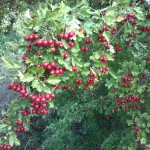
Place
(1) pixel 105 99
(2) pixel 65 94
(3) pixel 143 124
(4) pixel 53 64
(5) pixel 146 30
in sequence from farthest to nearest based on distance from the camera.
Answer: (2) pixel 65 94, (1) pixel 105 99, (3) pixel 143 124, (5) pixel 146 30, (4) pixel 53 64

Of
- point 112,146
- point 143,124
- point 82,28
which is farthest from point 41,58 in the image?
point 112,146

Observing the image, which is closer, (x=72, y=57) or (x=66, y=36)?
(x=66, y=36)

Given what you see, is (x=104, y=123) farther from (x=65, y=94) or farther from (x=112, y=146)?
(x=112, y=146)

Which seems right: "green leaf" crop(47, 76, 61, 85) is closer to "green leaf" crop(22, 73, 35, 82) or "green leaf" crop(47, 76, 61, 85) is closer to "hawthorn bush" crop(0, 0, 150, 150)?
"hawthorn bush" crop(0, 0, 150, 150)

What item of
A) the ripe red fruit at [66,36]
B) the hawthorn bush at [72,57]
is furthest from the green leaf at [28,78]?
the ripe red fruit at [66,36]

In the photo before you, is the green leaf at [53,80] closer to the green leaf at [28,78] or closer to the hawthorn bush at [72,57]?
the hawthorn bush at [72,57]

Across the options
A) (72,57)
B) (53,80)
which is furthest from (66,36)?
(53,80)

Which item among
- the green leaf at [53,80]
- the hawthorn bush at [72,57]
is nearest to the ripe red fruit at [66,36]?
the hawthorn bush at [72,57]

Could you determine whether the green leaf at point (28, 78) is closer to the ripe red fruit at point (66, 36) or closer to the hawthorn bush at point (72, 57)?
the hawthorn bush at point (72, 57)

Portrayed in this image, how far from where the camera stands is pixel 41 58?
2662 millimetres

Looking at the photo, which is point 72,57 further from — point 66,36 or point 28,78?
point 28,78

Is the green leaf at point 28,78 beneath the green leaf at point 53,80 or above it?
above

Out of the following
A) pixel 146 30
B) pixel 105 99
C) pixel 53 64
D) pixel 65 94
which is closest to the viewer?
pixel 53 64

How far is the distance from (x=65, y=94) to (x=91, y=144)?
1.30 meters
